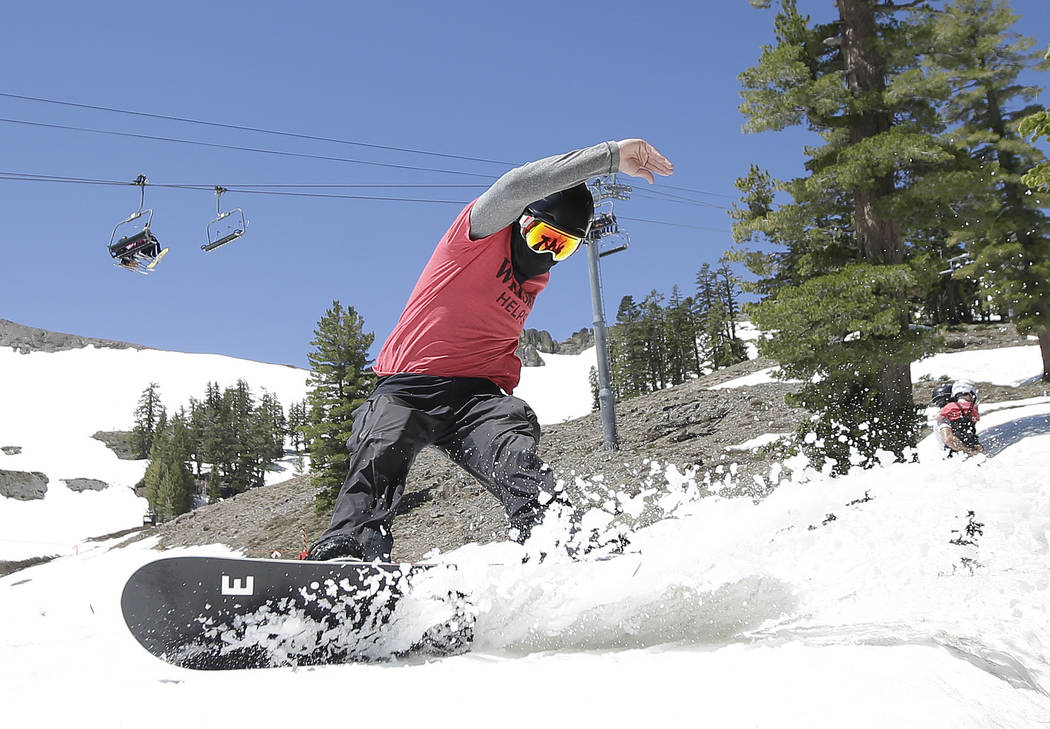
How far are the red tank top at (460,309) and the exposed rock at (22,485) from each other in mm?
84105

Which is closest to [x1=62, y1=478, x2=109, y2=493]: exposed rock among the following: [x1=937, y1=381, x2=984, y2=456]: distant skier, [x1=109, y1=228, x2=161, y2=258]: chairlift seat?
[x1=109, y1=228, x2=161, y2=258]: chairlift seat

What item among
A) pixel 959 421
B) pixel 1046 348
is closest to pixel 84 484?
pixel 1046 348

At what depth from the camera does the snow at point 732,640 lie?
1350 mm

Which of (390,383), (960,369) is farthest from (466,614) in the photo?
(960,369)

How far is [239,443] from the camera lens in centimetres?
7306

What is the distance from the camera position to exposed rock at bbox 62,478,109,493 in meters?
75.1

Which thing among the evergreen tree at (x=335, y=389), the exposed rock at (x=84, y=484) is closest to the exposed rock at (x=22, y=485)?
the exposed rock at (x=84, y=484)

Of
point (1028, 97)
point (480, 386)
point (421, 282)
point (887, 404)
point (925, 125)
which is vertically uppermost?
point (1028, 97)

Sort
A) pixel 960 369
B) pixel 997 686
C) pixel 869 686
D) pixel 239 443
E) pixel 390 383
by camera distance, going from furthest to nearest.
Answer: pixel 239 443 < pixel 960 369 < pixel 390 383 < pixel 997 686 < pixel 869 686

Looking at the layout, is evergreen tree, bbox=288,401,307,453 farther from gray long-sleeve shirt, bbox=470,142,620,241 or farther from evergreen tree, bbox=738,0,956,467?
gray long-sleeve shirt, bbox=470,142,620,241

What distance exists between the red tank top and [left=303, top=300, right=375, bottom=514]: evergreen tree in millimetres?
17164

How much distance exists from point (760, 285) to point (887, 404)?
116 inches

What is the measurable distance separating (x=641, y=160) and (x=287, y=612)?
208 centimetres

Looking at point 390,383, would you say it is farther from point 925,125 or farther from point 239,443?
point 239,443
